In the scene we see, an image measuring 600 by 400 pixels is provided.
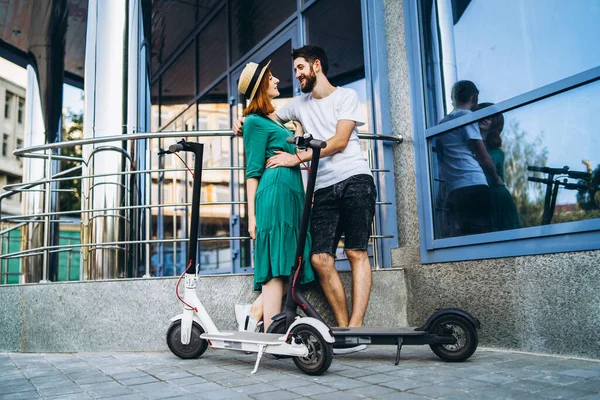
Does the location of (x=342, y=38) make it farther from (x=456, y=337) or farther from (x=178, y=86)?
(x=178, y=86)

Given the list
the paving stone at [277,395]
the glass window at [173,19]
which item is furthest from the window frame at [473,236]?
the glass window at [173,19]

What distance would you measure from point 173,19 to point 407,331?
7808 millimetres

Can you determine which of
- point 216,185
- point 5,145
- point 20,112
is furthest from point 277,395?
point 20,112

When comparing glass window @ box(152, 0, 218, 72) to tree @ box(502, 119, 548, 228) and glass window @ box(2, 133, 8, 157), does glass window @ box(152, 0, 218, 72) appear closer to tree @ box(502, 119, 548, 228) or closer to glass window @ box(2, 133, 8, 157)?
tree @ box(502, 119, 548, 228)

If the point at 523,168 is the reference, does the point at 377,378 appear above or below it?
below

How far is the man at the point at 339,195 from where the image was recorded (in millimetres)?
3572

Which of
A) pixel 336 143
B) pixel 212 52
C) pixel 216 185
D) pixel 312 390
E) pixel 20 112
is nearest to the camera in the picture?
pixel 312 390

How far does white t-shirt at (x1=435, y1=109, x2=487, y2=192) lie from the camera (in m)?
4.04

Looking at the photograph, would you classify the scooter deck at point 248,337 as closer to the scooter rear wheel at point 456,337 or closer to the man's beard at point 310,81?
the scooter rear wheel at point 456,337

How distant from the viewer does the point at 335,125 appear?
3.70 metres

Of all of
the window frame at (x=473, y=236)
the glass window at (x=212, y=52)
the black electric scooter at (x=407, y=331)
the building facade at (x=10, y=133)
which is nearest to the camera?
the black electric scooter at (x=407, y=331)

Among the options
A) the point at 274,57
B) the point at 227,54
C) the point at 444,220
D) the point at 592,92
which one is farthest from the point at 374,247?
the point at 227,54

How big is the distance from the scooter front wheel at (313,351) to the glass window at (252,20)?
4.62m

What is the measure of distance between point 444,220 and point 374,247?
58cm
